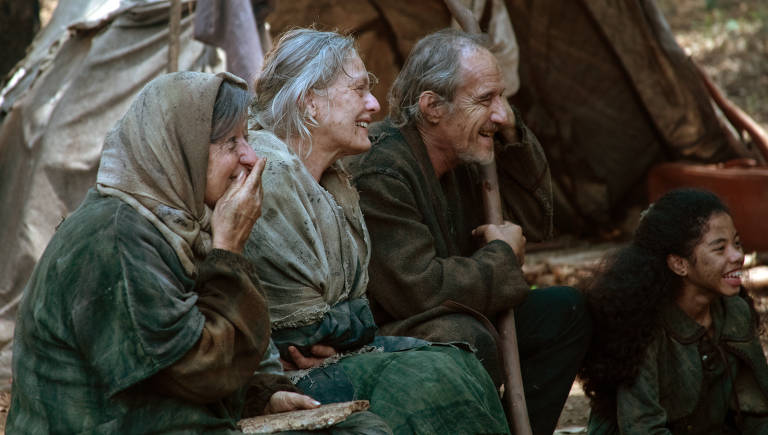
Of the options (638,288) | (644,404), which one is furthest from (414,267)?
(644,404)

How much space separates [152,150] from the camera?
241cm

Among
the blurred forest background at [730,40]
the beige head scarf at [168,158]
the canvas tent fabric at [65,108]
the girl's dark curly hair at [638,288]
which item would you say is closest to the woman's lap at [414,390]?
the beige head scarf at [168,158]

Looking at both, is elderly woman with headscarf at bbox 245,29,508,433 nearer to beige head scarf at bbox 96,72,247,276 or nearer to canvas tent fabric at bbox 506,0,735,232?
beige head scarf at bbox 96,72,247,276

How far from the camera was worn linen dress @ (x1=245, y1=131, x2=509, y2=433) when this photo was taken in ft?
9.50

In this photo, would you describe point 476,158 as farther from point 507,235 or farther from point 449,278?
point 449,278

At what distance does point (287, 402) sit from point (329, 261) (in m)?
0.59

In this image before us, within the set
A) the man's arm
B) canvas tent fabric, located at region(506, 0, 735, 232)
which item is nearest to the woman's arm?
the man's arm

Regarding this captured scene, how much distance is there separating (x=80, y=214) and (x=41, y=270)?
158mm

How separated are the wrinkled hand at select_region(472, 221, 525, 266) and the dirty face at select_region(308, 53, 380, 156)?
64cm

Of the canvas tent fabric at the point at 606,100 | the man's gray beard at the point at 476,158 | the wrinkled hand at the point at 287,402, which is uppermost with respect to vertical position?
the man's gray beard at the point at 476,158

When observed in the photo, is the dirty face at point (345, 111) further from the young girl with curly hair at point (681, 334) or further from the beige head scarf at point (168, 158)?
the young girl with curly hair at point (681, 334)

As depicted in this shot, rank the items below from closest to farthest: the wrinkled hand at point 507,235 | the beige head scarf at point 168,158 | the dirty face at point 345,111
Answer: the beige head scarf at point 168,158 → the dirty face at point 345,111 → the wrinkled hand at point 507,235

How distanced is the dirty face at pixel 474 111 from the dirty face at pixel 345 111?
49 cm

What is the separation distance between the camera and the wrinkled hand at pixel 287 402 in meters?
2.62
